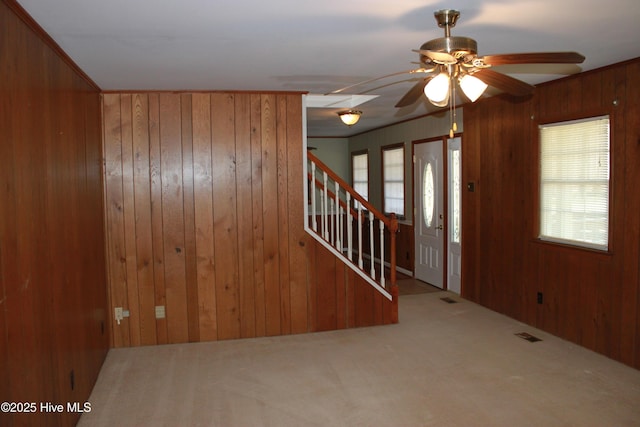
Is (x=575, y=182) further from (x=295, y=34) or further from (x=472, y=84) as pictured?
(x=295, y=34)

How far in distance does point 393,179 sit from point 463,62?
18.8 feet

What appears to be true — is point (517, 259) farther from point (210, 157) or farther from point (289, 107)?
point (210, 157)

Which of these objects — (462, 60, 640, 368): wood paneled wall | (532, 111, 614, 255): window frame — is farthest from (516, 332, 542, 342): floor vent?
(532, 111, 614, 255): window frame

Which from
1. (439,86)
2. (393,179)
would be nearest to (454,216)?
(393,179)

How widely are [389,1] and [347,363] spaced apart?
2.81m

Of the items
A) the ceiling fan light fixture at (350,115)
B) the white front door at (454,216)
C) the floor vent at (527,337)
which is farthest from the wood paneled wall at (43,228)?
the white front door at (454,216)

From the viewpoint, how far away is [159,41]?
119 inches

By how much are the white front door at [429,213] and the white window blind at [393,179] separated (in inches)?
21.6

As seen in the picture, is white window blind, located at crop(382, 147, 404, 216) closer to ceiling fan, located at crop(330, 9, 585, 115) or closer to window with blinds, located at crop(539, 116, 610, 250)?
window with blinds, located at crop(539, 116, 610, 250)

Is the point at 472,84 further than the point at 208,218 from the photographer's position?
No

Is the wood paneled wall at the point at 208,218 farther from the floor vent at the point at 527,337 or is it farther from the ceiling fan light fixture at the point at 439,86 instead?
the ceiling fan light fixture at the point at 439,86

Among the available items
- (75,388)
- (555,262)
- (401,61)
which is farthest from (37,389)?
(555,262)

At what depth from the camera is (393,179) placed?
8.06m

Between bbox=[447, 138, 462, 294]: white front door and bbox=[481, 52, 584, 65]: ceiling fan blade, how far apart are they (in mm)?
3981
